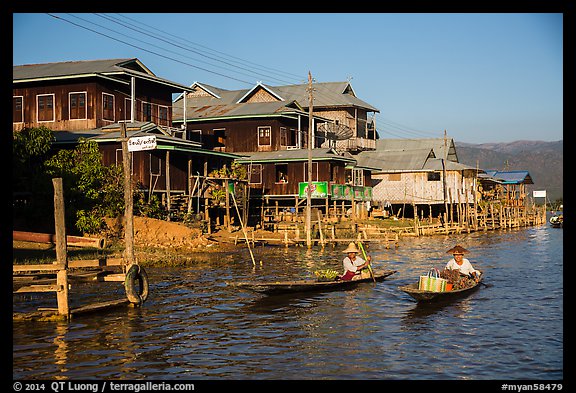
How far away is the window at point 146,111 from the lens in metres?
45.4

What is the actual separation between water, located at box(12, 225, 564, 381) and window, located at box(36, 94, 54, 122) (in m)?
A: 21.0

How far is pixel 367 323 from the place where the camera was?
1842 cm

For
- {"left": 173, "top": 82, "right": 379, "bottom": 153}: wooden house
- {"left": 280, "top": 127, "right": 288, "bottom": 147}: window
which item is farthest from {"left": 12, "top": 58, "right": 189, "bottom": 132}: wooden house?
{"left": 280, "top": 127, "right": 288, "bottom": 147}: window

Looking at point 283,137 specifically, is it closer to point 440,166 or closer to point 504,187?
point 440,166

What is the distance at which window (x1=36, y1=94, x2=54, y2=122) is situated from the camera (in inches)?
1688

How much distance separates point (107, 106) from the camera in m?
42.7

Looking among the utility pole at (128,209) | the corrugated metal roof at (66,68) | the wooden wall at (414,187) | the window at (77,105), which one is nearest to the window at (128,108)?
the corrugated metal roof at (66,68)

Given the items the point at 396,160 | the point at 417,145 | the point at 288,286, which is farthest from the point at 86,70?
the point at 417,145

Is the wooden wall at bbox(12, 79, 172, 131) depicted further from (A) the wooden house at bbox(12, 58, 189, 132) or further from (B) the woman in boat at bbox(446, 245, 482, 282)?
(B) the woman in boat at bbox(446, 245, 482, 282)

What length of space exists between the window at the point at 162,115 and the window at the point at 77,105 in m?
6.24

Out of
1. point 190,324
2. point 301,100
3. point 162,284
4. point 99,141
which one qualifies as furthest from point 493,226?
point 190,324
